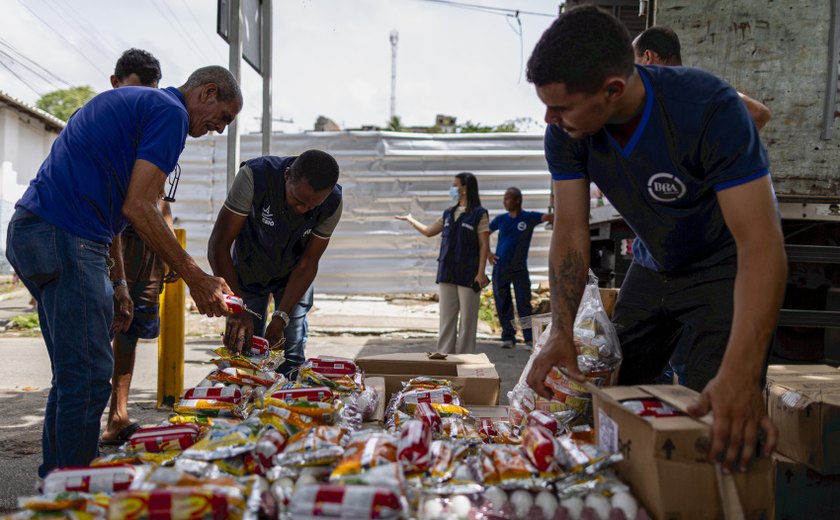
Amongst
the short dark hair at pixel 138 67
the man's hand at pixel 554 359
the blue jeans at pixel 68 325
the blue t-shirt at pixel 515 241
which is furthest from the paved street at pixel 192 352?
the man's hand at pixel 554 359

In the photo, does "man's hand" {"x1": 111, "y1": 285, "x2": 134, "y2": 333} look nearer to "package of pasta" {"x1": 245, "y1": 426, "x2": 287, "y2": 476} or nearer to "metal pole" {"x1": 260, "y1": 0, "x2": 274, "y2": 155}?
"package of pasta" {"x1": 245, "y1": 426, "x2": 287, "y2": 476}

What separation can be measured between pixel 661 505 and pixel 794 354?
13.6 ft

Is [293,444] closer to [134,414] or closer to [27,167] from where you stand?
[134,414]

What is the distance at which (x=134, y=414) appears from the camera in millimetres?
4480

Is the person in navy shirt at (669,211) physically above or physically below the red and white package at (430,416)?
above

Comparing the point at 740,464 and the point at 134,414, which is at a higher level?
the point at 740,464

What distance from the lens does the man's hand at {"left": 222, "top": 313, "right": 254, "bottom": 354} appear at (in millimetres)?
3098

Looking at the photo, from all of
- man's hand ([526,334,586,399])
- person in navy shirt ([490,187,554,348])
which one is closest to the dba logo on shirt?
man's hand ([526,334,586,399])

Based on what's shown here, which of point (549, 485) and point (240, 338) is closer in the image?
point (549, 485)

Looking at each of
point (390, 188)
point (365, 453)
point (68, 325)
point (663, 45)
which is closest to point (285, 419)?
point (365, 453)

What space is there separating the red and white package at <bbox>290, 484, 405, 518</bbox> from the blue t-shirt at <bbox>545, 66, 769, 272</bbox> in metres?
1.25

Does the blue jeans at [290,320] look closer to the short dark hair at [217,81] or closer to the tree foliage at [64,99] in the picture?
the short dark hair at [217,81]

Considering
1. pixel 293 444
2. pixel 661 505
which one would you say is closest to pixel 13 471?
pixel 293 444

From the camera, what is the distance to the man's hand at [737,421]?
1.59 meters
